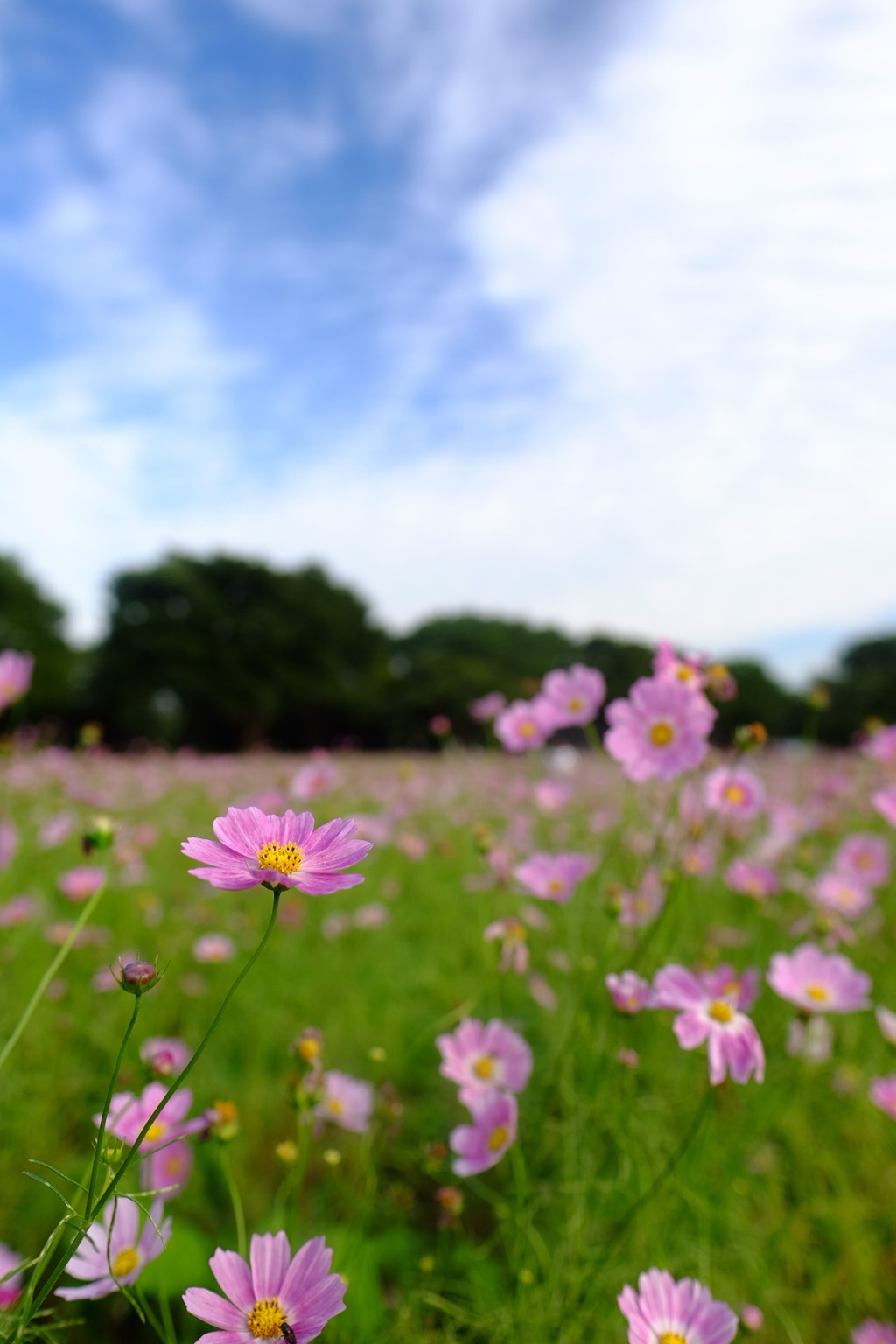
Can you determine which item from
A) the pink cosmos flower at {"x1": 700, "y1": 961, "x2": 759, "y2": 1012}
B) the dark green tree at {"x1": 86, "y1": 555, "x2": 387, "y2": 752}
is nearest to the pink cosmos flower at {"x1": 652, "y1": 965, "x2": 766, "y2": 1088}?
the pink cosmos flower at {"x1": 700, "y1": 961, "x2": 759, "y2": 1012}

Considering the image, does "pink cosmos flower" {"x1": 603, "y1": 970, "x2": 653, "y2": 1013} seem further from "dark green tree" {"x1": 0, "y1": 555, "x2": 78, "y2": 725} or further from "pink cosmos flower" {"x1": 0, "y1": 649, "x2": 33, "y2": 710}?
"dark green tree" {"x1": 0, "y1": 555, "x2": 78, "y2": 725}

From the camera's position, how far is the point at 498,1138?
907 millimetres

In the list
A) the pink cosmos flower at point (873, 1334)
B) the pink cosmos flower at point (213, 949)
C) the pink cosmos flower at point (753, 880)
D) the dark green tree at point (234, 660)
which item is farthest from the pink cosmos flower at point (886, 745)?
the dark green tree at point (234, 660)

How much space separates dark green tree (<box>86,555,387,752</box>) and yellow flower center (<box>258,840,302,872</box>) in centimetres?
1566

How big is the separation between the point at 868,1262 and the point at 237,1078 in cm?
123

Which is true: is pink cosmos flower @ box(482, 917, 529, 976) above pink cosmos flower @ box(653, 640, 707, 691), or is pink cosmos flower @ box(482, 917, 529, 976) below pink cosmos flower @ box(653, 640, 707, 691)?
below

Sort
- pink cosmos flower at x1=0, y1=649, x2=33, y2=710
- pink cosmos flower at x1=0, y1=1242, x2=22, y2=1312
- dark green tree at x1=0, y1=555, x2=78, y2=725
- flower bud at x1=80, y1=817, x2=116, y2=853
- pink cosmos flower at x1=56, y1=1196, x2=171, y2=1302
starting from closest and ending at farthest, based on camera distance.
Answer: pink cosmos flower at x1=56, y1=1196, x2=171, y2=1302
pink cosmos flower at x1=0, y1=1242, x2=22, y2=1312
flower bud at x1=80, y1=817, x2=116, y2=853
pink cosmos flower at x1=0, y1=649, x2=33, y2=710
dark green tree at x1=0, y1=555, x2=78, y2=725

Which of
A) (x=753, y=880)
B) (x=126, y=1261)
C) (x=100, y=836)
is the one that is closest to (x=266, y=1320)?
(x=126, y=1261)

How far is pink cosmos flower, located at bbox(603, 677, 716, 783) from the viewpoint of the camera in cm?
108

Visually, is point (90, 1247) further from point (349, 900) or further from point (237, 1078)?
point (349, 900)

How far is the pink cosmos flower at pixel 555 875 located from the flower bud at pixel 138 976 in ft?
2.77

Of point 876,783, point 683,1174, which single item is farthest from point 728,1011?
point 876,783

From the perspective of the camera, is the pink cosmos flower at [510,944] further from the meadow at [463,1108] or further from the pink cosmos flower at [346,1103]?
the pink cosmos flower at [346,1103]

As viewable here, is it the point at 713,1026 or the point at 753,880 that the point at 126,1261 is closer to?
the point at 713,1026
